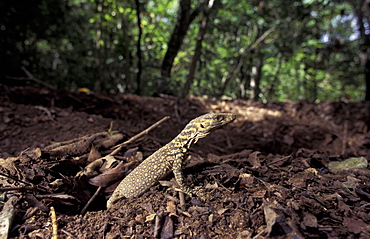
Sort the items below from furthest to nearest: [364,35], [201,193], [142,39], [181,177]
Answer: [142,39] → [364,35] → [181,177] → [201,193]

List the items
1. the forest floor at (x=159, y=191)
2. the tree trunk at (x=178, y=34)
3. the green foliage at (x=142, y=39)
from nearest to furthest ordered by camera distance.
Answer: the forest floor at (x=159, y=191)
the tree trunk at (x=178, y=34)
the green foliage at (x=142, y=39)

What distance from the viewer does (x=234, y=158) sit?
3254 millimetres

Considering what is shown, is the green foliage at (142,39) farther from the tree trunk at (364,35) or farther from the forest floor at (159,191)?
the forest floor at (159,191)

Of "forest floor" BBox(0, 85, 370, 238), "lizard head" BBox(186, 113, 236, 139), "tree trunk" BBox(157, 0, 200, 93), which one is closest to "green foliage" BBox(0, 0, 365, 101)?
"tree trunk" BBox(157, 0, 200, 93)

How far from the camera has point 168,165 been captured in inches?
104

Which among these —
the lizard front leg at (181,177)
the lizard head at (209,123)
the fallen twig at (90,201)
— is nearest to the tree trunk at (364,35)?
the lizard head at (209,123)

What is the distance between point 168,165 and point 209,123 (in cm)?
66

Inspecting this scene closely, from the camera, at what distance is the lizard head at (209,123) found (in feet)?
8.75

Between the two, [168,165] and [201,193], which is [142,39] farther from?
[201,193]

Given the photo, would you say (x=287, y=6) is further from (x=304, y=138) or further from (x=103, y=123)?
(x=103, y=123)

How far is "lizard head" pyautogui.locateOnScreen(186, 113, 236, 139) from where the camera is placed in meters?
2.67

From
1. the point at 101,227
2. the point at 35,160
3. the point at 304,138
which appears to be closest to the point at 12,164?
the point at 35,160

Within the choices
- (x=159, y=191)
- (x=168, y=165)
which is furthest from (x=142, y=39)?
(x=159, y=191)

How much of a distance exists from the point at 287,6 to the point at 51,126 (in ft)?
30.2
